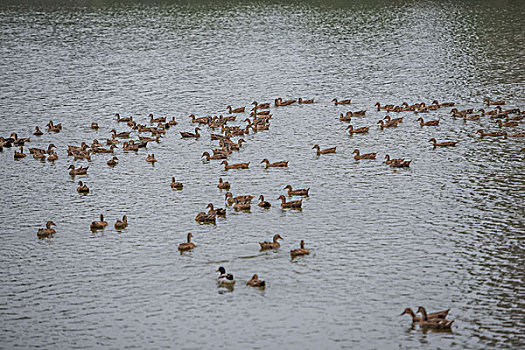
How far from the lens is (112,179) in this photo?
3528cm

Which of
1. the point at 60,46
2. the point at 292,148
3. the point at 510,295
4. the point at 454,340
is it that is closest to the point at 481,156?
the point at 292,148

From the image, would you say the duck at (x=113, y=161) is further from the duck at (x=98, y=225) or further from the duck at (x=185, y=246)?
the duck at (x=185, y=246)

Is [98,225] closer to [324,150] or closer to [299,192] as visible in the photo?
[299,192]

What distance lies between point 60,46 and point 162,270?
5068cm

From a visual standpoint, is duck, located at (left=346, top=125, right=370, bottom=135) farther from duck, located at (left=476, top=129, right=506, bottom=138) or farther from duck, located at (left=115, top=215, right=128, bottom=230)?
duck, located at (left=115, top=215, right=128, bottom=230)

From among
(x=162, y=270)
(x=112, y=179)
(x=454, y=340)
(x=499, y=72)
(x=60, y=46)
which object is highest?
(x=60, y=46)

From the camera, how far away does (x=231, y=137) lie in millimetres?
41125

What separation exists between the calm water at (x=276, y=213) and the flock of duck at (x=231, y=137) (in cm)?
44

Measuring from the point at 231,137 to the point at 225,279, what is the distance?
59.2ft

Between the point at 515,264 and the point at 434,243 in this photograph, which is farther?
the point at 434,243

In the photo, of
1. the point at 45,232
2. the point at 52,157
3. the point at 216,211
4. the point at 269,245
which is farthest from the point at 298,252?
the point at 52,157

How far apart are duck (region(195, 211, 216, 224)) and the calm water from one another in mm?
438

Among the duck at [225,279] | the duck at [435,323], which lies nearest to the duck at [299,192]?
the duck at [225,279]

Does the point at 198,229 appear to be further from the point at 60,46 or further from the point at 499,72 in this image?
the point at 60,46
